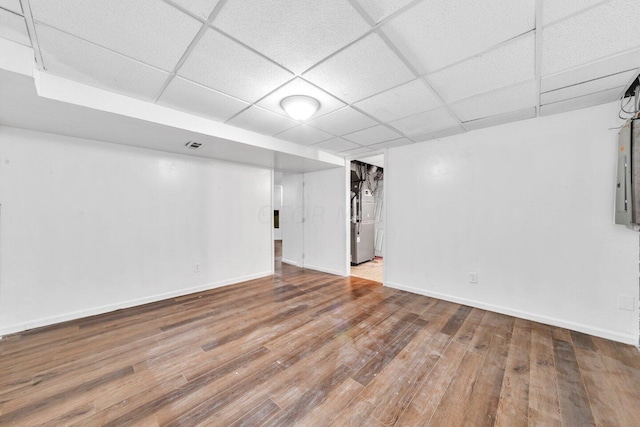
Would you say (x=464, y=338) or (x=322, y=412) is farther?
(x=464, y=338)

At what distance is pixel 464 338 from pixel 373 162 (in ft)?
14.2

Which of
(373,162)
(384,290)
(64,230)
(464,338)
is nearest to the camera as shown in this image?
(464,338)

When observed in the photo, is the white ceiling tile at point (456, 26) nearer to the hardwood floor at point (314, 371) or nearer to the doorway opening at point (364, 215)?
the hardwood floor at point (314, 371)

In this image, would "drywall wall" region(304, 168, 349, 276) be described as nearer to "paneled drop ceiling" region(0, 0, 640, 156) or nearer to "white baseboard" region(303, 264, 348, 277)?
"white baseboard" region(303, 264, 348, 277)

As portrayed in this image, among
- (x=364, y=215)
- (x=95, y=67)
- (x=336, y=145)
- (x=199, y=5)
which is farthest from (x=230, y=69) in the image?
(x=364, y=215)

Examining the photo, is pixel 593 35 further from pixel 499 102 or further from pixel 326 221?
pixel 326 221

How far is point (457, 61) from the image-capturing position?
1.72 m

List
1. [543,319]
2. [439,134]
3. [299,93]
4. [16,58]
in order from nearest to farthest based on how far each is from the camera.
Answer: [16,58] < [299,93] < [543,319] < [439,134]

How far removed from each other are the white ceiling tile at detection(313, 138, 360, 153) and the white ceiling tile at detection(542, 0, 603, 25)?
7.98ft

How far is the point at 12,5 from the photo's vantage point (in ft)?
4.19

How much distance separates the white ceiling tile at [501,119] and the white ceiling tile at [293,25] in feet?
7.31

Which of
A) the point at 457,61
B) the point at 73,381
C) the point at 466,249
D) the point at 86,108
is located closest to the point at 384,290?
the point at 466,249

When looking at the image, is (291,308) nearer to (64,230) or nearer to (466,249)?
(466,249)

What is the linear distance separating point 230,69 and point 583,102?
343cm
